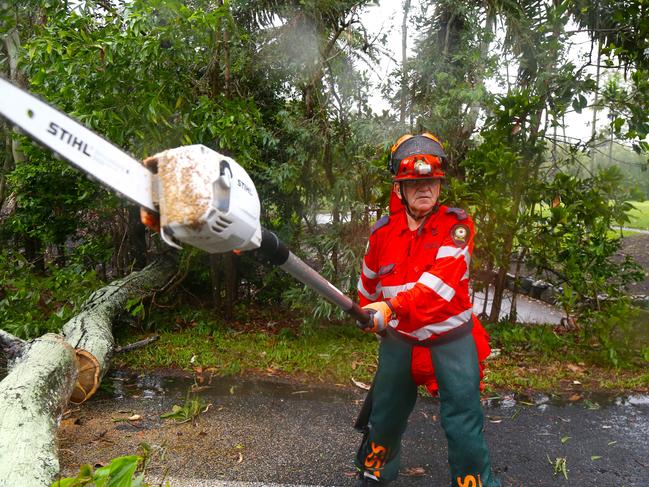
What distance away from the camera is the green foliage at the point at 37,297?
468cm

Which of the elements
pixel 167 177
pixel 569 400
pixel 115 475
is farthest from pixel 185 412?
pixel 569 400

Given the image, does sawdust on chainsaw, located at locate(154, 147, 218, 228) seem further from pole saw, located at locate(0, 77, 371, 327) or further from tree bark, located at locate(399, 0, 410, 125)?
tree bark, located at locate(399, 0, 410, 125)

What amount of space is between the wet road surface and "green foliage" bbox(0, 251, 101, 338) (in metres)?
1.00

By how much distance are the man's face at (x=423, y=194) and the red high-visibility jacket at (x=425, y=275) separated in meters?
0.06

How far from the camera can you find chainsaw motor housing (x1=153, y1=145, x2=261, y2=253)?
1.40 m

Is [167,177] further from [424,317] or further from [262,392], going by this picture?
[262,392]

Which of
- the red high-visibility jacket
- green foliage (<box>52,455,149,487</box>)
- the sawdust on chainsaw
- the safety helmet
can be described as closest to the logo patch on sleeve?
the red high-visibility jacket

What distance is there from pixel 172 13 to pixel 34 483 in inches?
125

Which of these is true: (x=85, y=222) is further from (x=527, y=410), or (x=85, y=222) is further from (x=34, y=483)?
(x=527, y=410)

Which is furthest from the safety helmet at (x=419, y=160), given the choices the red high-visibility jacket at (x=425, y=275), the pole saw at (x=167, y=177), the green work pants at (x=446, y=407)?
the pole saw at (x=167, y=177)

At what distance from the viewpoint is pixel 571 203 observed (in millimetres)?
4441

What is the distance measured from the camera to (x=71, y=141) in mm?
1372

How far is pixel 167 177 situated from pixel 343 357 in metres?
3.44

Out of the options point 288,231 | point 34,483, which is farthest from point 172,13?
point 34,483
